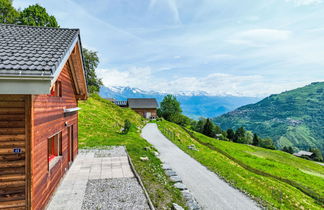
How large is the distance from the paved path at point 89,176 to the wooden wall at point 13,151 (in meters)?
2.28

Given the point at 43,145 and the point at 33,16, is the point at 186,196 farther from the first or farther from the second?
the point at 33,16

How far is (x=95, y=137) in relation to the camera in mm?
19656

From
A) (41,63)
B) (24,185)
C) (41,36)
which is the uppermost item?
(41,36)

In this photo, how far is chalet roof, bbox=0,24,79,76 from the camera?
4.13 metres

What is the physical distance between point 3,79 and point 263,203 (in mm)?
12144

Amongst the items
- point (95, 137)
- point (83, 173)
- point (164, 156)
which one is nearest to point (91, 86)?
point (95, 137)

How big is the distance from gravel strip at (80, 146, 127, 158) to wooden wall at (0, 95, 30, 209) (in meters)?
8.69

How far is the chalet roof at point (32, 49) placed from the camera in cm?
413

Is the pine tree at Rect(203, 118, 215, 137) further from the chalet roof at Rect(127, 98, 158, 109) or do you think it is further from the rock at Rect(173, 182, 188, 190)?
the rock at Rect(173, 182, 188, 190)

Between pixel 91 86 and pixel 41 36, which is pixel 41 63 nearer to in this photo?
pixel 41 36

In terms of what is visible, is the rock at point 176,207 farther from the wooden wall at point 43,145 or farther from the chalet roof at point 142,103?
the chalet roof at point 142,103

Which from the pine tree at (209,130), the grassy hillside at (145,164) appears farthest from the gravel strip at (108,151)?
the pine tree at (209,130)

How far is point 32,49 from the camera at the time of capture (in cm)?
530

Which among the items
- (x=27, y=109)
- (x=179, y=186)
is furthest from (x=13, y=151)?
(x=179, y=186)
